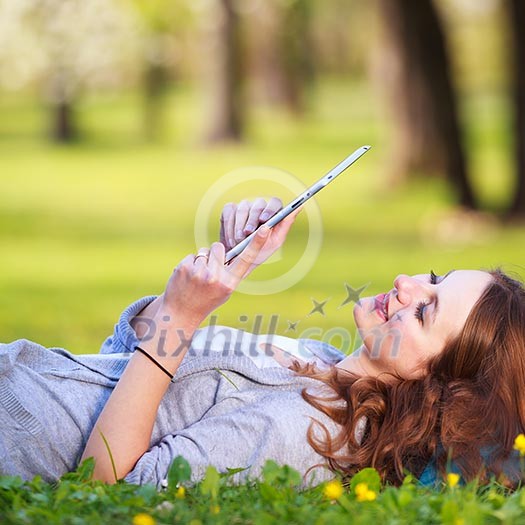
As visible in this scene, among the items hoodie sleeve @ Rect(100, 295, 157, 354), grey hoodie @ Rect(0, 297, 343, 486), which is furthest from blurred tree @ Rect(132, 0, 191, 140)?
grey hoodie @ Rect(0, 297, 343, 486)

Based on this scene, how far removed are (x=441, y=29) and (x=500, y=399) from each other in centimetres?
933

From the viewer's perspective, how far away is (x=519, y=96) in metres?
10.7

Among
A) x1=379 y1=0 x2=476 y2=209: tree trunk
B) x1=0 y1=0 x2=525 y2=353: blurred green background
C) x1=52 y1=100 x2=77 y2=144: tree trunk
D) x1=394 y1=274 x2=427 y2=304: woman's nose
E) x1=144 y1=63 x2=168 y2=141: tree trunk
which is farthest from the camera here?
x1=144 y1=63 x2=168 y2=141: tree trunk

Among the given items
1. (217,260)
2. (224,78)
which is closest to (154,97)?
(224,78)

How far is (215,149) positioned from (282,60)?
7.53 meters

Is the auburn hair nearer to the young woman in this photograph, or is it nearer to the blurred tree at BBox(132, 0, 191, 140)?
the young woman

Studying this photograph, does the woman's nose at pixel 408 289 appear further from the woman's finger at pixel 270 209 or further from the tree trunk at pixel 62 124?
the tree trunk at pixel 62 124

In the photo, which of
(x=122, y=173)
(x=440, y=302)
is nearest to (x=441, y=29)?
(x=122, y=173)

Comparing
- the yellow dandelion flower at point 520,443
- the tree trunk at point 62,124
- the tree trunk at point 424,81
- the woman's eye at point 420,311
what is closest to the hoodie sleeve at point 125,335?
the woman's eye at point 420,311

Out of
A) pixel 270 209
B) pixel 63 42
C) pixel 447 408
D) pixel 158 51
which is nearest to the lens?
pixel 447 408

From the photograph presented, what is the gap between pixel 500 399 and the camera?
7.94 feet

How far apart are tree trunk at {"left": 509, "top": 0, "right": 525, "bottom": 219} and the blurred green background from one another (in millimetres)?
58

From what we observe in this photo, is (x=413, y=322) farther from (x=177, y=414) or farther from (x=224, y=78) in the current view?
(x=224, y=78)

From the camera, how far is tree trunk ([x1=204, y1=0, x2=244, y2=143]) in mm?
17828
